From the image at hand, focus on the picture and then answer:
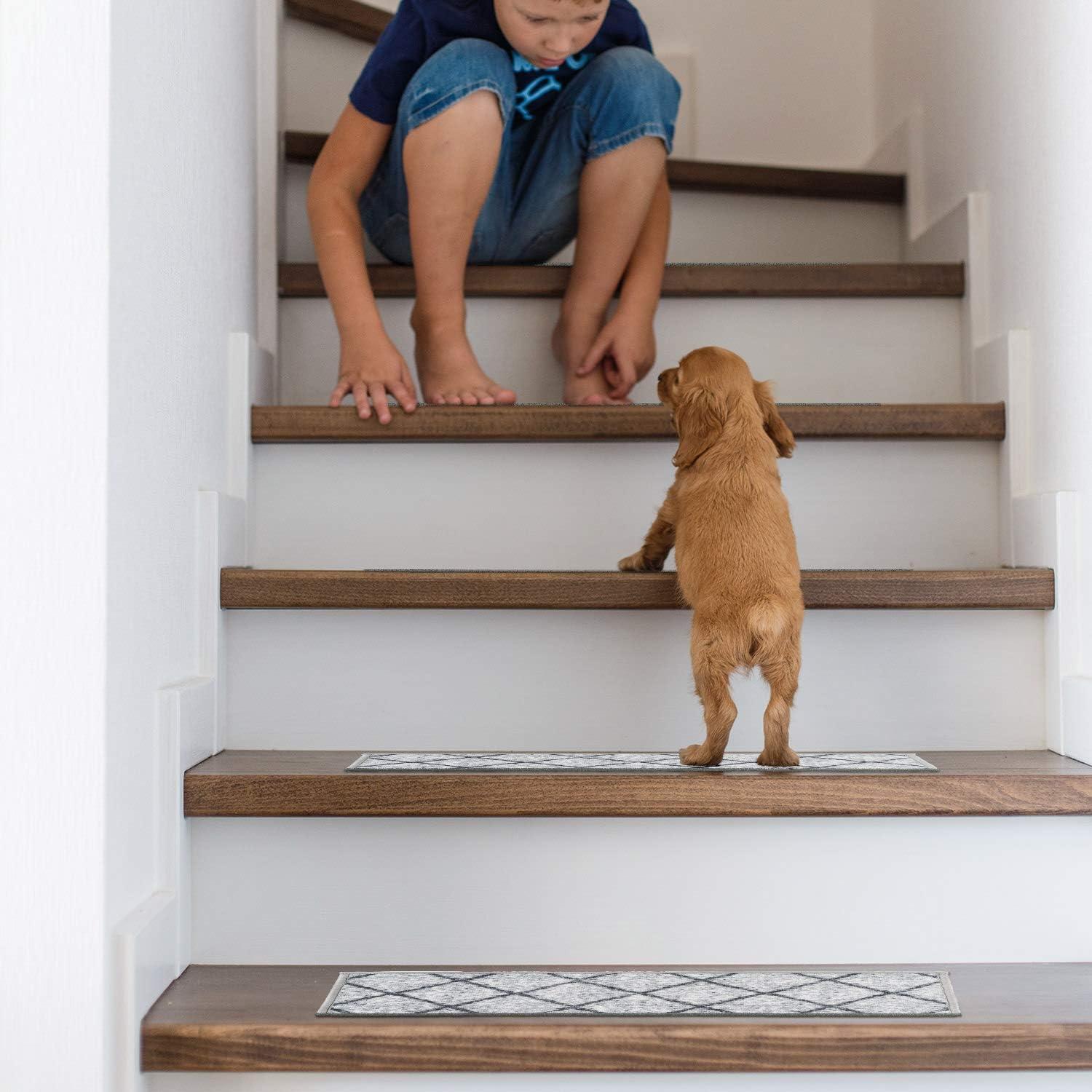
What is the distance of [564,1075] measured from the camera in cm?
91

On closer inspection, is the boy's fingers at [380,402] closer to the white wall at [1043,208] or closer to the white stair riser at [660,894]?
the white stair riser at [660,894]

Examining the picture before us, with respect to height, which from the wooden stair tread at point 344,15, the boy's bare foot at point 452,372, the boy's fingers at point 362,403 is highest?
the wooden stair tread at point 344,15

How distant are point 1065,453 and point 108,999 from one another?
107 centimetres

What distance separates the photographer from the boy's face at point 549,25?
1.45 metres

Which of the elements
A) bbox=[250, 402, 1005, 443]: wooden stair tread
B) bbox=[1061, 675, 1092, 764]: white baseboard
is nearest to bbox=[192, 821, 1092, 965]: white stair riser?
bbox=[1061, 675, 1092, 764]: white baseboard

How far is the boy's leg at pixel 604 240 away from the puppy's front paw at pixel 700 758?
60cm

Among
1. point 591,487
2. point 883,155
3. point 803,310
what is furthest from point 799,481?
point 883,155

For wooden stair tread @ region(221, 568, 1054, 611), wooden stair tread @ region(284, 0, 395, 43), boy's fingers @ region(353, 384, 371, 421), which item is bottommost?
wooden stair tread @ region(221, 568, 1054, 611)

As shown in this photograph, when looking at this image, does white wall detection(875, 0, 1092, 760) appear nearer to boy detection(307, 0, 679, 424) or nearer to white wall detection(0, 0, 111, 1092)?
boy detection(307, 0, 679, 424)

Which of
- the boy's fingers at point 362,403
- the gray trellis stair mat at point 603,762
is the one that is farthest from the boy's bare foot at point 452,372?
the gray trellis stair mat at point 603,762

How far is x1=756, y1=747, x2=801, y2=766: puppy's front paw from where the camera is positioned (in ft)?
3.60

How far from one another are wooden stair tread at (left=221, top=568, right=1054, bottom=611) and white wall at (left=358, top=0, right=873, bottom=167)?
170 centimetres

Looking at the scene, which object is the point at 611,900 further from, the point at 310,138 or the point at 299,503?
the point at 310,138

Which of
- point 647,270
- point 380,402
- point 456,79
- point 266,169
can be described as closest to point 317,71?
point 266,169
